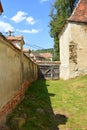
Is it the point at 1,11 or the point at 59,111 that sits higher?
the point at 1,11

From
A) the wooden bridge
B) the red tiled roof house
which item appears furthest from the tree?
the red tiled roof house

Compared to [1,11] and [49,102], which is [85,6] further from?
[1,11]

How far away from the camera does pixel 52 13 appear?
40.3 metres

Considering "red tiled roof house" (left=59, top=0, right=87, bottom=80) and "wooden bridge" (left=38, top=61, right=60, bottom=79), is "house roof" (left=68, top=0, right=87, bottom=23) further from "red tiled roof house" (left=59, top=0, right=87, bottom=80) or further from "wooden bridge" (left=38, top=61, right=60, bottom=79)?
"wooden bridge" (left=38, top=61, right=60, bottom=79)

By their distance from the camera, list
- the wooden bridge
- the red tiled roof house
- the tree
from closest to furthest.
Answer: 1. the red tiled roof house
2. the wooden bridge
3. the tree

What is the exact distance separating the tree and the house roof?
408 inches

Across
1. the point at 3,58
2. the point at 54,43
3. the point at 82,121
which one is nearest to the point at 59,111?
the point at 82,121

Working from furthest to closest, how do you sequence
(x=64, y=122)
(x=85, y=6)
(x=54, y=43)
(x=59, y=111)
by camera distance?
(x=54, y=43), (x=85, y=6), (x=59, y=111), (x=64, y=122)

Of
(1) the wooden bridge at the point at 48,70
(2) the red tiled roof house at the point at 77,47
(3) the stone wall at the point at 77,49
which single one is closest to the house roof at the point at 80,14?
(2) the red tiled roof house at the point at 77,47

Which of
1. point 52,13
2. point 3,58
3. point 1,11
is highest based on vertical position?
point 52,13

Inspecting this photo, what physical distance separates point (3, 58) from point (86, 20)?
63.2ft

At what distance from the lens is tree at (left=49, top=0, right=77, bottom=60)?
37.5 m

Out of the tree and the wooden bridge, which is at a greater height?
the tree

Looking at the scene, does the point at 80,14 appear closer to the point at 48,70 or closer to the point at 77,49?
the point at 77,49
